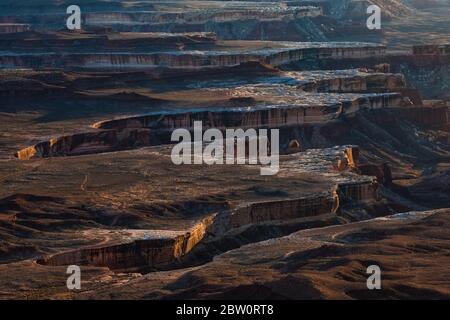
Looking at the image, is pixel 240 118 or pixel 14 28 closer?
pixel 240 118

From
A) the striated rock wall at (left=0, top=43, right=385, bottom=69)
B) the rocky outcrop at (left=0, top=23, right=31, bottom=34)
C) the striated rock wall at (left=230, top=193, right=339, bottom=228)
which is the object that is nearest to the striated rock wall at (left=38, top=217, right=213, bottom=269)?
the striated rock wall at (left=230, top=193, right=339, bottom=228)

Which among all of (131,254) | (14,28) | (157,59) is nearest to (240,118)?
(157,59)

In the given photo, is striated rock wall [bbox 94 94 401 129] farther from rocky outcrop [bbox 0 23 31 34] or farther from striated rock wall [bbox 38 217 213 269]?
rocky outcrop [bbox 0 23 31 34]

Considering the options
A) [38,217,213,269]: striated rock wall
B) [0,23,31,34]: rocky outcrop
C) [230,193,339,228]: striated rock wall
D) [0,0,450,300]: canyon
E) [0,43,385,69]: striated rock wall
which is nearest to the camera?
[0,0,450,300]: canyon

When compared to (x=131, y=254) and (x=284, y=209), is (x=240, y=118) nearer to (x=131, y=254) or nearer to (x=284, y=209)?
(x=284, y=209)

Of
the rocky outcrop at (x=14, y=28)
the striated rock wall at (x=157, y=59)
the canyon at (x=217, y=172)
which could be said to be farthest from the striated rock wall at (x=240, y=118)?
the rocky outcrop at (x=14, y=28)

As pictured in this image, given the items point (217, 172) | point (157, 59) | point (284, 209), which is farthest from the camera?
point (157, 59)

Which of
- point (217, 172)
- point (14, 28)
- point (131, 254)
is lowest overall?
point (131, 254)

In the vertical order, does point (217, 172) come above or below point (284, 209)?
above
